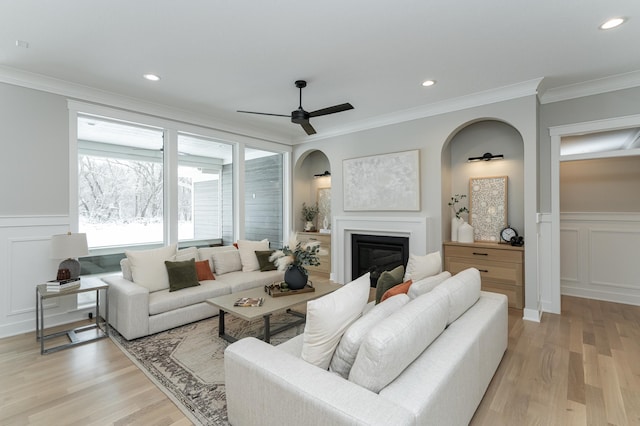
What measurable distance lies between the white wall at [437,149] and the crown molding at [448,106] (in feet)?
Result: 0.20

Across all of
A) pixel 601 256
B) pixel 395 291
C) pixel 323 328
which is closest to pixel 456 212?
pixel 601 256

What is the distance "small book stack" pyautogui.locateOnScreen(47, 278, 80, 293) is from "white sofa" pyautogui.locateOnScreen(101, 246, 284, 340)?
34 cm

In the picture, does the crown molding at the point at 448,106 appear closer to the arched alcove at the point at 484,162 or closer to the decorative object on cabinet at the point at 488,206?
the arched alcove at the point at 484,162

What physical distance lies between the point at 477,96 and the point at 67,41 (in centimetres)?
450

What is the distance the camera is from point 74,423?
6.37 ft

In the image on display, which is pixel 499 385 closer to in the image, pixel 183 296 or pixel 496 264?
pixel 496 264

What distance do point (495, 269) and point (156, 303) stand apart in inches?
164

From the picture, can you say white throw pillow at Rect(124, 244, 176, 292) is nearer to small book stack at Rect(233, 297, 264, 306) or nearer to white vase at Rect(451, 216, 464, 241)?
small book stack at Rect(233, 297, 264, 306)

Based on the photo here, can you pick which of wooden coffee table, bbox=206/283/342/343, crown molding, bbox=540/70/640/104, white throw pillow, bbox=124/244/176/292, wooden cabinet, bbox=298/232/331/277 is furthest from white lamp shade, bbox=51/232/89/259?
crown molding, bbox=540/70/640/104

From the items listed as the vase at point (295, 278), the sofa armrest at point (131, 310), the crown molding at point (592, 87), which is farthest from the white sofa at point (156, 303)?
the crown molding at point (592, 87)

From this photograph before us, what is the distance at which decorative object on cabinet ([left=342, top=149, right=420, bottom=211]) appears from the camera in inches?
183

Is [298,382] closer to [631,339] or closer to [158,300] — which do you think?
[158,300]

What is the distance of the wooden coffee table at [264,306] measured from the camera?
2779 millimetres

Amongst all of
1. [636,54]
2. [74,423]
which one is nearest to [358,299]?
[74,423]
